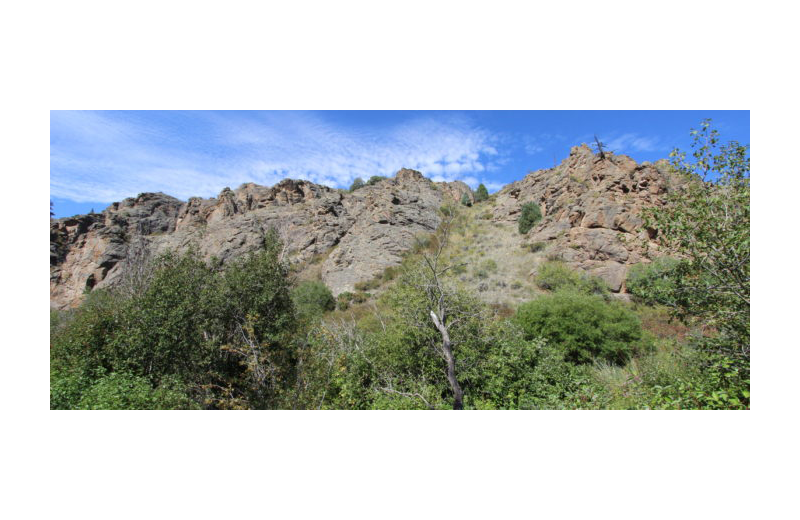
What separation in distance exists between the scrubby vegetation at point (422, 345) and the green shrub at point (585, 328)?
4cm

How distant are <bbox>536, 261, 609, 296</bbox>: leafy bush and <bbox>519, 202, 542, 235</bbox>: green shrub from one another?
6.44 metres

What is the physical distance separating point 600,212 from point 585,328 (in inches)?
451

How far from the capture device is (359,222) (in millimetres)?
26625

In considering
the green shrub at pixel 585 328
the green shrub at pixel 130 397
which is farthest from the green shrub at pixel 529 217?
the green shrub at pixel 130 397

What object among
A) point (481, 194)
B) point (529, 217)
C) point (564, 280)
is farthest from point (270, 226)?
point (481, 194)

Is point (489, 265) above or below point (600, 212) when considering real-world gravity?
below

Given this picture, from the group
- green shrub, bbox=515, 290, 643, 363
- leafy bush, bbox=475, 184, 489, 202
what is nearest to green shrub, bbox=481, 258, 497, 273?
green shrub, bbox=515, 290, 643, 363

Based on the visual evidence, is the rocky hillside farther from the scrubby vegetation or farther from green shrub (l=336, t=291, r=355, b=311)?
the scrubby vegetation

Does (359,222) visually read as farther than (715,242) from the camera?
Yes

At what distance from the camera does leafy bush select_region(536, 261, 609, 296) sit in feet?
43.1

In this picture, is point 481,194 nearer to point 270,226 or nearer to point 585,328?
point 270,226
